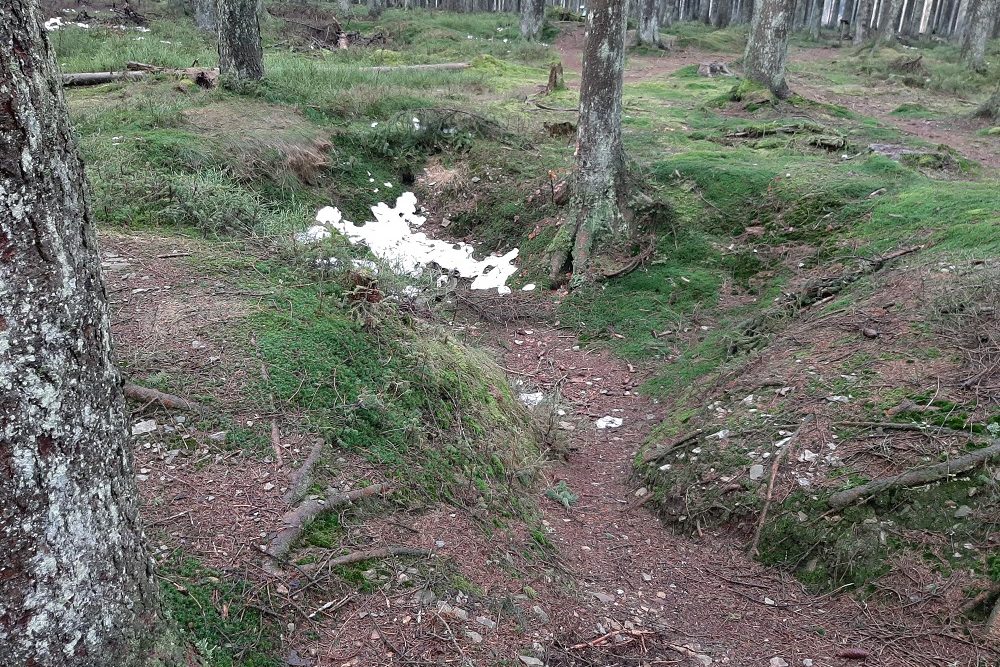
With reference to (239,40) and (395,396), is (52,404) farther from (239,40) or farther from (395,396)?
(239,40)

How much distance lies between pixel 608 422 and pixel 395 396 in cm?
264

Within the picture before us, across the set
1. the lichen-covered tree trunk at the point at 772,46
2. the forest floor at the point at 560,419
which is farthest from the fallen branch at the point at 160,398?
the lichen-covered tree trunk at the point at 772,46

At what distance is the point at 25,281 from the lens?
169 cm

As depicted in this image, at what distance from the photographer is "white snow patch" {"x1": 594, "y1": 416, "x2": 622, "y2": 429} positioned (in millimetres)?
6398

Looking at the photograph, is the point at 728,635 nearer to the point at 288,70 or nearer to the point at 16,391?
the point at 16,391

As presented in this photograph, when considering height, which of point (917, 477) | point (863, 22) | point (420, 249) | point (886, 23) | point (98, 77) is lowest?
point (420, 249)

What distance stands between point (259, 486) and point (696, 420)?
364cm

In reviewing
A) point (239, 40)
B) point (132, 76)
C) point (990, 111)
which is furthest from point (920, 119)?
point (132, 76)

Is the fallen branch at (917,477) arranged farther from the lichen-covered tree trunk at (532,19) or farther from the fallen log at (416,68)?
the lichen-covered tree trunk at (532,19)

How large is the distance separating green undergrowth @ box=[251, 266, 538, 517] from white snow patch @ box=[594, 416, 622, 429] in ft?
3.81

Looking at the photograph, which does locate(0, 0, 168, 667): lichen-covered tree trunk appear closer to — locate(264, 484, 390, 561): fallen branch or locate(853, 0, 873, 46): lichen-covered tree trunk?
locate(264, 484, 390, 561): fallen branch

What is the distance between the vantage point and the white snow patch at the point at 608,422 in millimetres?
6398

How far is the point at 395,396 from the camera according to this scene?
4.48 m

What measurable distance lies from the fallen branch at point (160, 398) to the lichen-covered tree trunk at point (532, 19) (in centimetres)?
2576
